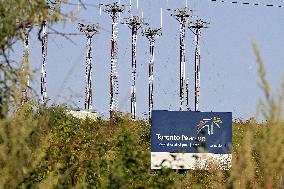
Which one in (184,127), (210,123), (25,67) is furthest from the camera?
(184,127)

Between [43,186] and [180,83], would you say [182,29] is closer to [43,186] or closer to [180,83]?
[180,83]

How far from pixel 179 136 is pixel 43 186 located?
92.1 feet

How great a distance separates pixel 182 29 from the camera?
237 ft

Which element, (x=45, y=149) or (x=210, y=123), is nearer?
(x=45, y=149)

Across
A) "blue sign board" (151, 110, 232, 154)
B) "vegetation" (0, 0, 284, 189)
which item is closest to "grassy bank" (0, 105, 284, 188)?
"vegetation" (0, 0, 284, 189)

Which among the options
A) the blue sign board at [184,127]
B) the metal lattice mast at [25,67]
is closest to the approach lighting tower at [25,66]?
the metal lattice mast at [25,67]

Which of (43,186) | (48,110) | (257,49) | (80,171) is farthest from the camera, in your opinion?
(80,171)

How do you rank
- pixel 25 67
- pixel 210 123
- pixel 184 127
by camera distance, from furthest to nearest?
pixel 184 127, pixel 210 123, pixel 25 67

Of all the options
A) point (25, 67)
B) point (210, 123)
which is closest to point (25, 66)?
point (25, 67)

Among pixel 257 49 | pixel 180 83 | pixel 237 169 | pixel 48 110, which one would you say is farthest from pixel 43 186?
pixel 180 83

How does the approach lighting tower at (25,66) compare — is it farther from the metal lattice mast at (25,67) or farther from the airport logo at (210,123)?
the airport logo at (210,123)

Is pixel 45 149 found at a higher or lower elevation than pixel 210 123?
lower

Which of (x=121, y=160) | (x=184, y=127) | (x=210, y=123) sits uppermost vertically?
(x=210, y=123)

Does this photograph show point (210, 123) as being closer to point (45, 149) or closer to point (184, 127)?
point (184, 127)
